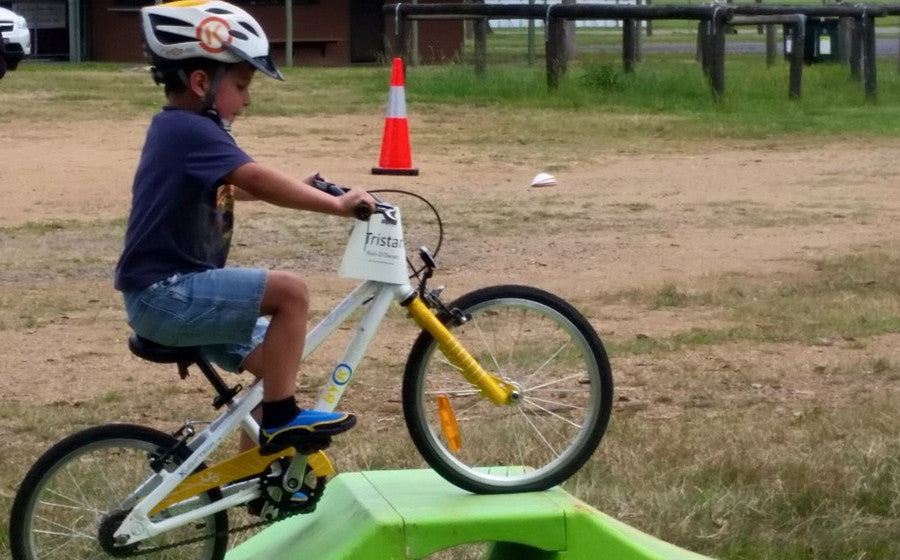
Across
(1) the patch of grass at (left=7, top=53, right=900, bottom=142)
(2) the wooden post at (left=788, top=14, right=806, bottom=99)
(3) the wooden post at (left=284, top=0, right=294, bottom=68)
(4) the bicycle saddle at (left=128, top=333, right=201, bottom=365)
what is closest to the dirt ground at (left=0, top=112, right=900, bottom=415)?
(1) the patch of grass at (left=7, top=53, right=900, bottom=142)

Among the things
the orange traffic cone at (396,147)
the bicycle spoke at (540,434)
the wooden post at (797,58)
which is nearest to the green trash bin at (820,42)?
the wooden post at (797,58)

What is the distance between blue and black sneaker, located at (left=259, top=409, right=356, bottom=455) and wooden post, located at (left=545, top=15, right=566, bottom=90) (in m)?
16.5

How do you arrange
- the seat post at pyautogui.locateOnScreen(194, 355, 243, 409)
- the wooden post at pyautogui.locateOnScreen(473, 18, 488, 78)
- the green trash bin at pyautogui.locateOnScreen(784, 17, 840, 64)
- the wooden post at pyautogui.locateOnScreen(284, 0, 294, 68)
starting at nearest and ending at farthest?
the seat post at pyautogui.locateOnScreen(194, 355, 243, 409), the wooden post at pyautogui.locateOnScreen(473, 18, 488, 78), the green trash bin at pyautogui.locateOnScreen(784, 17, 840, 64), the wooden post at pyautogui.locateOnScreen(284, 0, 294, 68)

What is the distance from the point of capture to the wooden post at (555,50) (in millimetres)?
20719

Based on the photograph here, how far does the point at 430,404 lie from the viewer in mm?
5078

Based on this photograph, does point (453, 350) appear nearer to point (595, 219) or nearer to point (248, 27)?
point (248, 27)

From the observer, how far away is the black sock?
15.0ft

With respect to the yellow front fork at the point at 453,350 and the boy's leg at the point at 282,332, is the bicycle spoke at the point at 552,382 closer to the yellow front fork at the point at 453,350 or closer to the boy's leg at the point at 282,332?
the yellow front fork at the point at 453,350

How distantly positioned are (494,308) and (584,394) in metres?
0.38

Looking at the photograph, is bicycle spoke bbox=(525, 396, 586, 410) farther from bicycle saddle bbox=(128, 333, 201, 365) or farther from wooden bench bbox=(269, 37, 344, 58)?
wooden bench bbox=(269, 37, 344, 58)

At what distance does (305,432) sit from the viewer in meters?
4.60

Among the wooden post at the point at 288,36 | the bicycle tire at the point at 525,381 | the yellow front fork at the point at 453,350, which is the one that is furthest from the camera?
the wooden post at the point at 288,36

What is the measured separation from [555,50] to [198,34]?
16539 millimetres

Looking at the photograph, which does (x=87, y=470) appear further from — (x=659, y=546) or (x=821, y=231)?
(x=821, y=231)
